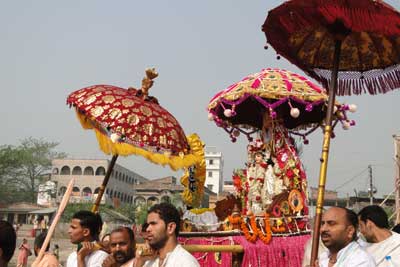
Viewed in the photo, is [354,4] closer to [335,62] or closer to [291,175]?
[335,62]

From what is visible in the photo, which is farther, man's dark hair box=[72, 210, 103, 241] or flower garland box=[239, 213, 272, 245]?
flower garland box=[239, 213, 272, 245]

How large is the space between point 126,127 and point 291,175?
368cm

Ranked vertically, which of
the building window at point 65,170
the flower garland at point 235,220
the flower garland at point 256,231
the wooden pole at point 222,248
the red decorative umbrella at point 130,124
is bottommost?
the wooden pole at point 222,248

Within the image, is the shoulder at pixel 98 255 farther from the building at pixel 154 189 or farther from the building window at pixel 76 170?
the building window at pixel 76 170

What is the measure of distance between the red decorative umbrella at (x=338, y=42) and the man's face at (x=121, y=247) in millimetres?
1739

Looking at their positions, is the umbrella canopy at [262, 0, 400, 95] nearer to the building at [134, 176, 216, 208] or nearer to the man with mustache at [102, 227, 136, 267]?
the man with mustache at [102, 227, 136, 267]

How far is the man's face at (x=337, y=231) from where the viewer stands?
159 inches

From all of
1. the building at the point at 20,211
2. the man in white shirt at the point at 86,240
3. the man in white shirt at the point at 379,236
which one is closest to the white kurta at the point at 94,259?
the man in white shirt at the point at 86,240

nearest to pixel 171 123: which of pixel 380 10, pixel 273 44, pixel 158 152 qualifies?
pixel 158 152

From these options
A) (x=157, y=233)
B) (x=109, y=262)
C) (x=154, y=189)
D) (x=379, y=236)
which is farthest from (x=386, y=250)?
(x=154, y=189)

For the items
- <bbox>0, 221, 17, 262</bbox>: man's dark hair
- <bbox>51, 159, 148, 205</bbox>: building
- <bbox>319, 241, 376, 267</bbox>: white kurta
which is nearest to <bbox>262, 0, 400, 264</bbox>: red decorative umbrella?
<bbox>319, 241, 376, 267</bbox>: white kurta

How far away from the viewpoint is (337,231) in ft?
13.3

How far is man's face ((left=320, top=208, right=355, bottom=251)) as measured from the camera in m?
4.04

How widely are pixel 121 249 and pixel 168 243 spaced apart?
3.17 feet
